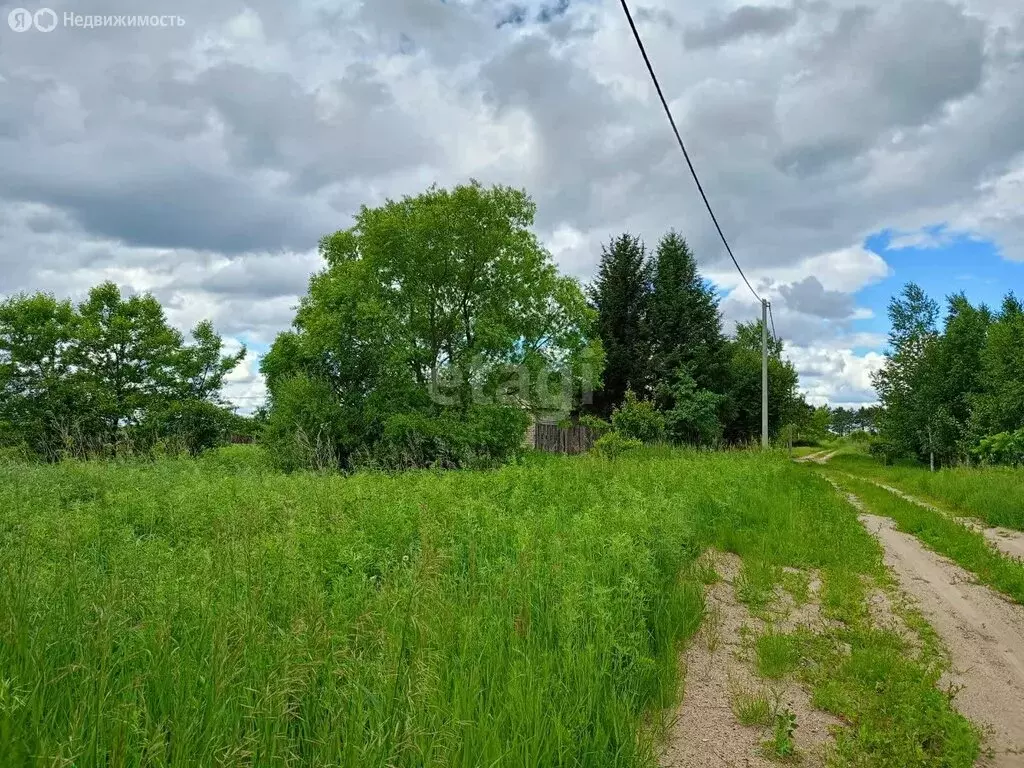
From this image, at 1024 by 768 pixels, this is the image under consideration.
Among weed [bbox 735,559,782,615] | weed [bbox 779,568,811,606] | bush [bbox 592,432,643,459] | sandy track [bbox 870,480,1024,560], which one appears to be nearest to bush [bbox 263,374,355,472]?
bush [bbox 592,432,643,459]

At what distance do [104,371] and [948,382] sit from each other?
1644 inches

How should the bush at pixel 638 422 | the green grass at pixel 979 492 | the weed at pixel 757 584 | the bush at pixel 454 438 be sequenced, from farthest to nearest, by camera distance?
the bush at pixel 638 422 → the bush at pixel 454 438 → the green grass at pixel 979 492 → the weed at pixel 757 584

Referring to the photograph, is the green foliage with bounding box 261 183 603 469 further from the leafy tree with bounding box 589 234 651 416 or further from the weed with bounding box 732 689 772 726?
the weed with bounding box 732 689 772 726

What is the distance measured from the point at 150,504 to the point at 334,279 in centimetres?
1479

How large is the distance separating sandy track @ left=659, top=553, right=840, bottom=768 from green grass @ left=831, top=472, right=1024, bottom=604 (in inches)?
151

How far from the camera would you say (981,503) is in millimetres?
11633

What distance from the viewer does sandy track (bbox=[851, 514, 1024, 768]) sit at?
3.75m

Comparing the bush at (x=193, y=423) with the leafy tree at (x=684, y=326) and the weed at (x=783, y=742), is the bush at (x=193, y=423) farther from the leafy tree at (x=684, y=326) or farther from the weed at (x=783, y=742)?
the weed at (x=783, y=742)

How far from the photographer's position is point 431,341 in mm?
21344

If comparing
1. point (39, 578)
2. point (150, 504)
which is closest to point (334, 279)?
point (150, 504)

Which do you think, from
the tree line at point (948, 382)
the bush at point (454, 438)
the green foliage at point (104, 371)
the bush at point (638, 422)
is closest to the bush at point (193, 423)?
the green foliage at point (104, 371)

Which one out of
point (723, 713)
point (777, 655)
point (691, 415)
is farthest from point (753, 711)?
point (691, 415)

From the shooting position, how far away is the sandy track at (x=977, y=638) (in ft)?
12.3

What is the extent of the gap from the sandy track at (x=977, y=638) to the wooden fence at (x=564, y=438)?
66.8 feet
